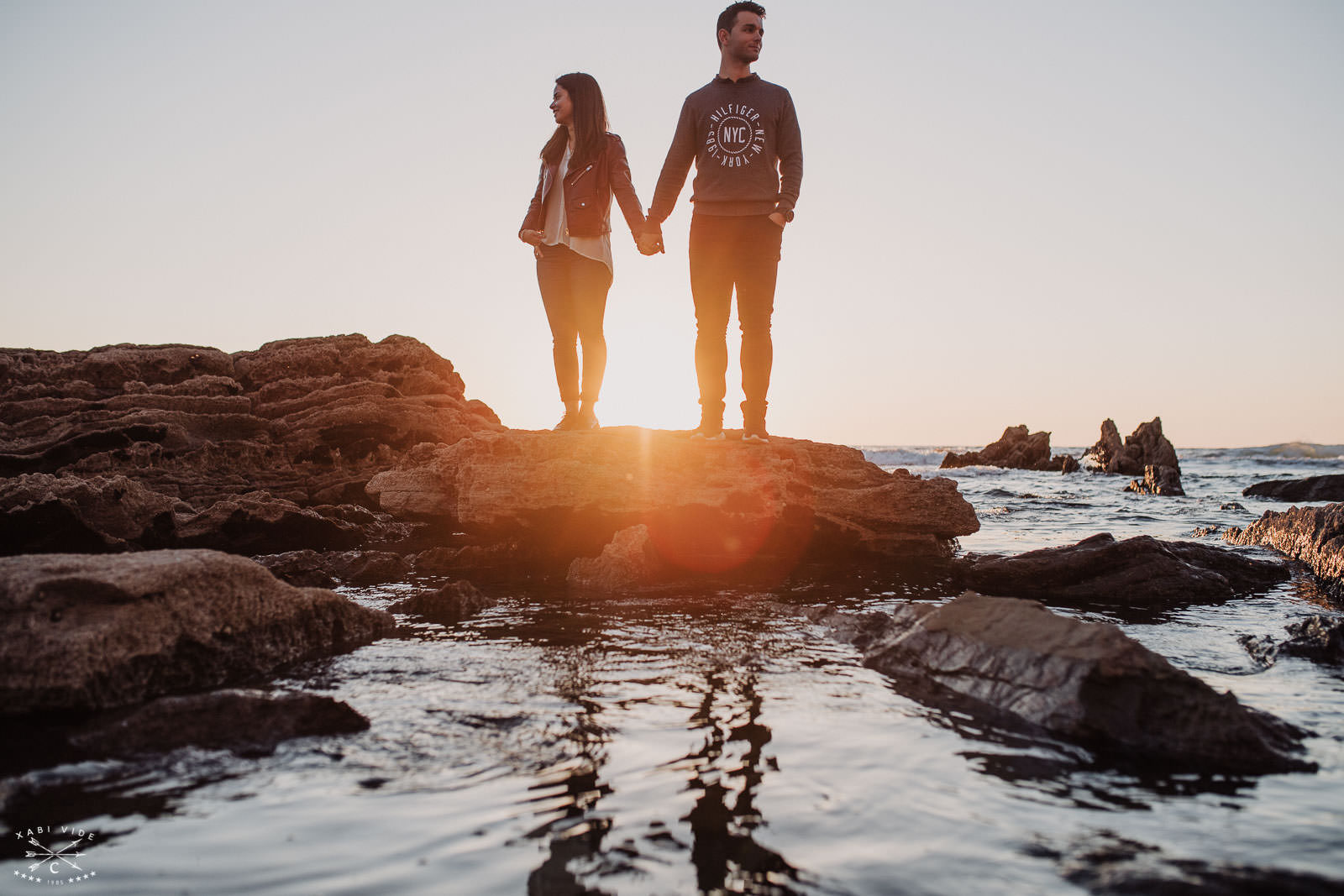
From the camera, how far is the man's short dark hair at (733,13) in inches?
257

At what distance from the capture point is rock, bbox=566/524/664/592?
20.2 feet

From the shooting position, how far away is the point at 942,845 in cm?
208

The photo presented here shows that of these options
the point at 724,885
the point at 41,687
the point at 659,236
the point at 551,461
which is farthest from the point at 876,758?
the point at 659,236

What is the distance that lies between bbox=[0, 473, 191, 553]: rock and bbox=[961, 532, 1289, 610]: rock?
709 centimetres

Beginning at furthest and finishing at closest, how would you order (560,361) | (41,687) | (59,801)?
(560,361)
(41,687)
(59,801)

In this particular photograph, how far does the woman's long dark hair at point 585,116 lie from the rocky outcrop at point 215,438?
13.3 feet

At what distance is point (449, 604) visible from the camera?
16.7 ft

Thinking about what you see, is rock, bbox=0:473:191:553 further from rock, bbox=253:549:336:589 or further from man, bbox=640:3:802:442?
man, bbox=640:3:802:442

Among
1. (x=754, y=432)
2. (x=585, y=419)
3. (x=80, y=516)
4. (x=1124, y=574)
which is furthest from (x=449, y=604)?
(x=1124, y=574)

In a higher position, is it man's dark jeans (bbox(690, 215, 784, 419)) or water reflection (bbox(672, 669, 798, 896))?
man's dark jeans (bbox(690, 215, 784, 419))

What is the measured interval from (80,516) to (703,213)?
5863 mm

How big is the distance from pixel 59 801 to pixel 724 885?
73.2 inches

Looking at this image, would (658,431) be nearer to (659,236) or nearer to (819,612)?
(659,236)
